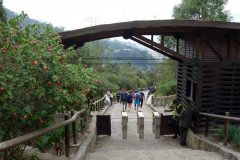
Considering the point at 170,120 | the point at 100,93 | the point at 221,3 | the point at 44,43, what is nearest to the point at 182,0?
the point at 221,3

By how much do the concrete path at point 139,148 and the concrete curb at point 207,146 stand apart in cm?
16

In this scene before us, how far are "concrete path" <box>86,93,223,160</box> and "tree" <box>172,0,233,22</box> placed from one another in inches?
459

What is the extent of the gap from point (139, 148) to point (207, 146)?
6.55 feet

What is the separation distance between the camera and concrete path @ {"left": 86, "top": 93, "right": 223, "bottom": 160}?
4949mm

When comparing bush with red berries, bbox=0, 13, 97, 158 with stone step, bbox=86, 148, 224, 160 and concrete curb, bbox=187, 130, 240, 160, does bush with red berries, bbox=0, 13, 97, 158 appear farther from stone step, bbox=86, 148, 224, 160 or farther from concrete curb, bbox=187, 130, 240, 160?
concrete curb, bbox=187, 130, 240, 160

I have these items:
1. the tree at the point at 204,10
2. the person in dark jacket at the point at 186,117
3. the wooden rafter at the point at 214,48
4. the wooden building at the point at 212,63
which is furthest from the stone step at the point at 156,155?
the tree at the point at 204,10

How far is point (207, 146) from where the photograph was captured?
5785 millimetres

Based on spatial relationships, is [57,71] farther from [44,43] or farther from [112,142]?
[112,142]

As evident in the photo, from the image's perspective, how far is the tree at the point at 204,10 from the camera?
1834 cm

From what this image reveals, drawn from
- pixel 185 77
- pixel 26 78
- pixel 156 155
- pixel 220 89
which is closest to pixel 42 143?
pixel 26 78

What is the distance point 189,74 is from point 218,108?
61.2 inches

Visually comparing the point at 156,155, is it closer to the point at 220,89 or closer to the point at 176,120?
the point at 176,120

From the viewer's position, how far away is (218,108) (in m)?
7.14

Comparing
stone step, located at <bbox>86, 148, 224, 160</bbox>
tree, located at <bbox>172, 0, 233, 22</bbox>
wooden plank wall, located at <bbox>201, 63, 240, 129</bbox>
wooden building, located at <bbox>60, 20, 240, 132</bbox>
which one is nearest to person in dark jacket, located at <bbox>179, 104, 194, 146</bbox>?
wooden building, located at <bbox>60, 20, 240, 132</bbox>
